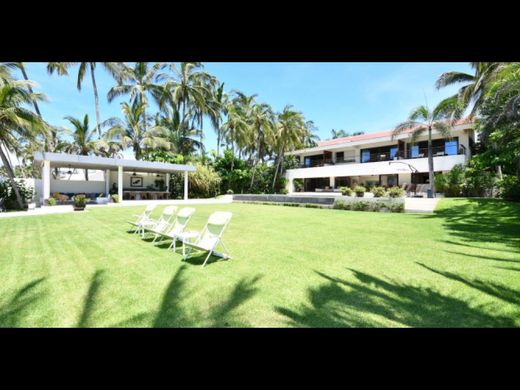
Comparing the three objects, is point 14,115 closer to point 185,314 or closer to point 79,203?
point 79,203

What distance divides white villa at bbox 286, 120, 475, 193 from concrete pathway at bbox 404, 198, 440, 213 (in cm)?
708

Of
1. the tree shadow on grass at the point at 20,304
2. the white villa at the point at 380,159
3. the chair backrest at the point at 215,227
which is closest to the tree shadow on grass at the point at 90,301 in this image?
the tree shadow on grass at the point at 20,304

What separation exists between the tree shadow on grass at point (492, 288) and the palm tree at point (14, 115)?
780 inches

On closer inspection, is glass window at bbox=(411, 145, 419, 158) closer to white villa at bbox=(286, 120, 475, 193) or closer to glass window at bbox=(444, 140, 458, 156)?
white villa at bbox=(286, 120, 475, 193)

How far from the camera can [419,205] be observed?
16641 mm

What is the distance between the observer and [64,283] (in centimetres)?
455

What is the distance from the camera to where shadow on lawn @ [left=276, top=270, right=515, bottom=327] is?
10.8 feet

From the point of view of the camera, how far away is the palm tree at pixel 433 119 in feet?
61.2

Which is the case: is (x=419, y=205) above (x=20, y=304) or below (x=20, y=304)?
above

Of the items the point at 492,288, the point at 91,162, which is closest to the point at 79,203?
the point at 91,162

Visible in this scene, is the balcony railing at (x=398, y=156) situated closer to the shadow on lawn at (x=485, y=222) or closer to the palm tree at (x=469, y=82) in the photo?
the palm tree at (x=469, y=82)

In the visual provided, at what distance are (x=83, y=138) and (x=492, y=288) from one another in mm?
29893
